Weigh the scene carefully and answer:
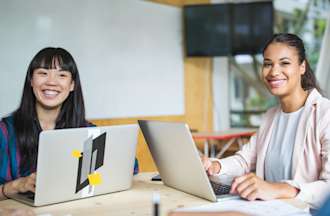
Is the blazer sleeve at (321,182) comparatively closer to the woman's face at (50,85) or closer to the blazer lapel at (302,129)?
the blazer lapel at (302,129)

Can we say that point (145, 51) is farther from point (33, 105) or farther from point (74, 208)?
point (74, 208)

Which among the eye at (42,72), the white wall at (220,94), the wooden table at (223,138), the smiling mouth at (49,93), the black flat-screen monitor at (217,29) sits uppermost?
the black flat-screen monitor at (217,29)

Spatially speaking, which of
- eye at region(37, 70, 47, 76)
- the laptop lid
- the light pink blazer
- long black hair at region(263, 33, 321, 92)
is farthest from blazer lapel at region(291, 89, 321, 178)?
eye at region(37, 70, 47, 76)

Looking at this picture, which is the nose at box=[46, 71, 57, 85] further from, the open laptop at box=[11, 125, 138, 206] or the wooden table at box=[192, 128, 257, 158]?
the wooden table at box=[192, 128, 257, 158]

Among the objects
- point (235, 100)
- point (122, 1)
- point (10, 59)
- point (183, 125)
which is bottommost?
point (235, 100)

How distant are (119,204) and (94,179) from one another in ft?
0.43

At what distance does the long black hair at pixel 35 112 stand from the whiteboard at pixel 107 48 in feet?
6.12

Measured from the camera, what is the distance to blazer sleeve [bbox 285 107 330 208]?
4.68 ft

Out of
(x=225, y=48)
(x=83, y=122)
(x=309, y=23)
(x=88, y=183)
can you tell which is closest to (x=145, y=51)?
(x=225, y=48)

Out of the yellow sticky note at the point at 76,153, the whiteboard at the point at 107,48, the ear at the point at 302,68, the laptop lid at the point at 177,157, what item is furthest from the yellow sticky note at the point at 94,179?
the whiteboard at the point at 107,48

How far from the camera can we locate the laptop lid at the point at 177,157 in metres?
1.36

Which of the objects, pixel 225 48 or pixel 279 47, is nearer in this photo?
pixel 279 47

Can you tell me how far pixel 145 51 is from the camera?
178 inches

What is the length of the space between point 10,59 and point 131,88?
1.29 meters
